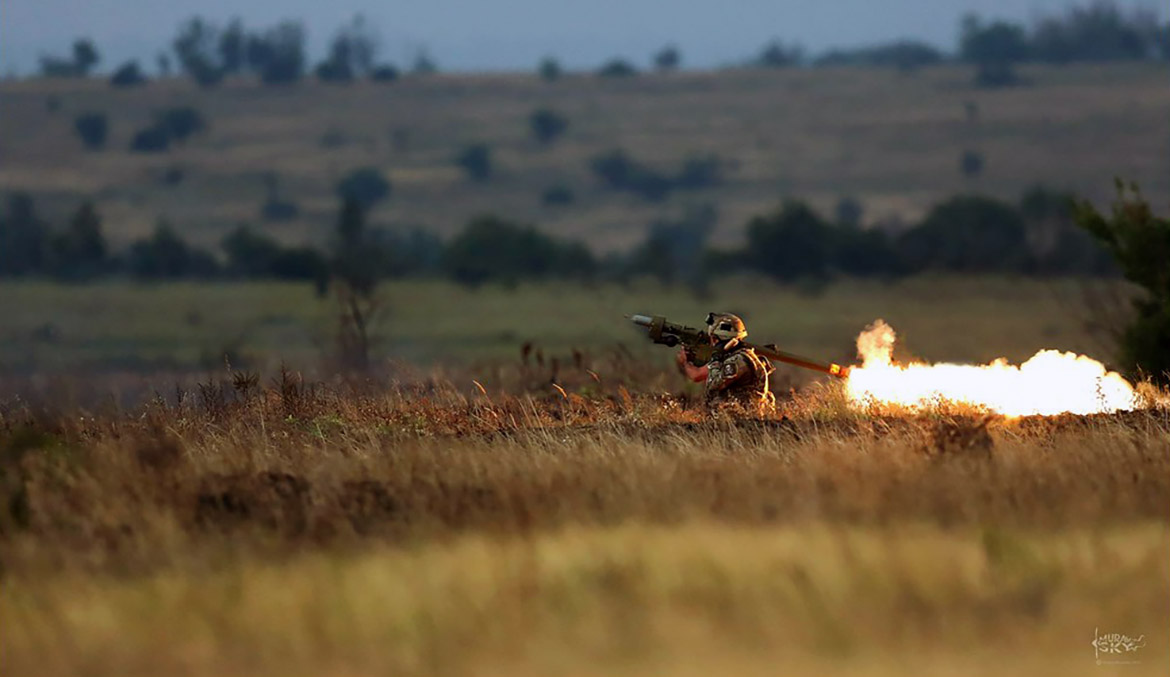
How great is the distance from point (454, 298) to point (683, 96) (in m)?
85.7

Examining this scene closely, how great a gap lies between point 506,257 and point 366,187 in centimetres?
4518

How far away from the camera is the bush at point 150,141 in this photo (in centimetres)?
13338

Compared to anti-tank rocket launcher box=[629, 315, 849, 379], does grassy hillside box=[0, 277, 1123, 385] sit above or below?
below

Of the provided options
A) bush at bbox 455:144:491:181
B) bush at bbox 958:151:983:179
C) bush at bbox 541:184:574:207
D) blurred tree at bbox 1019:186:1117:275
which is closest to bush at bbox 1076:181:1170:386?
blurred tree at bbox 1019:186:1117:275

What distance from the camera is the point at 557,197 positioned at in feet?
422

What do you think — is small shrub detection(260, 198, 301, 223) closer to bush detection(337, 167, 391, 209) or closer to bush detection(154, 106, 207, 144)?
bush detection(337, 167, 391, 209)

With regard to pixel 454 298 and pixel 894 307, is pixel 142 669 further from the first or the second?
pixel 454 298

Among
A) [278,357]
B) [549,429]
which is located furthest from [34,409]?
[278,357]

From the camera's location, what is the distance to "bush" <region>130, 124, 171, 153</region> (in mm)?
133375

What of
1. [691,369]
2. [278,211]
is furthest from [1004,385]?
[278,211]

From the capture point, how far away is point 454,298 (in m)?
72.8

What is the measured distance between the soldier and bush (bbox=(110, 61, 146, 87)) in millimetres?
133721

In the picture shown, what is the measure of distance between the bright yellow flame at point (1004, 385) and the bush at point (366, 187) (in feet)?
331

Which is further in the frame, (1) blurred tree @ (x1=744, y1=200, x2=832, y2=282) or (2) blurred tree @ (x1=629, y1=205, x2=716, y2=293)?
(2) blurred tree @ (x1=629, y1=205, x2=716, y2=293)
